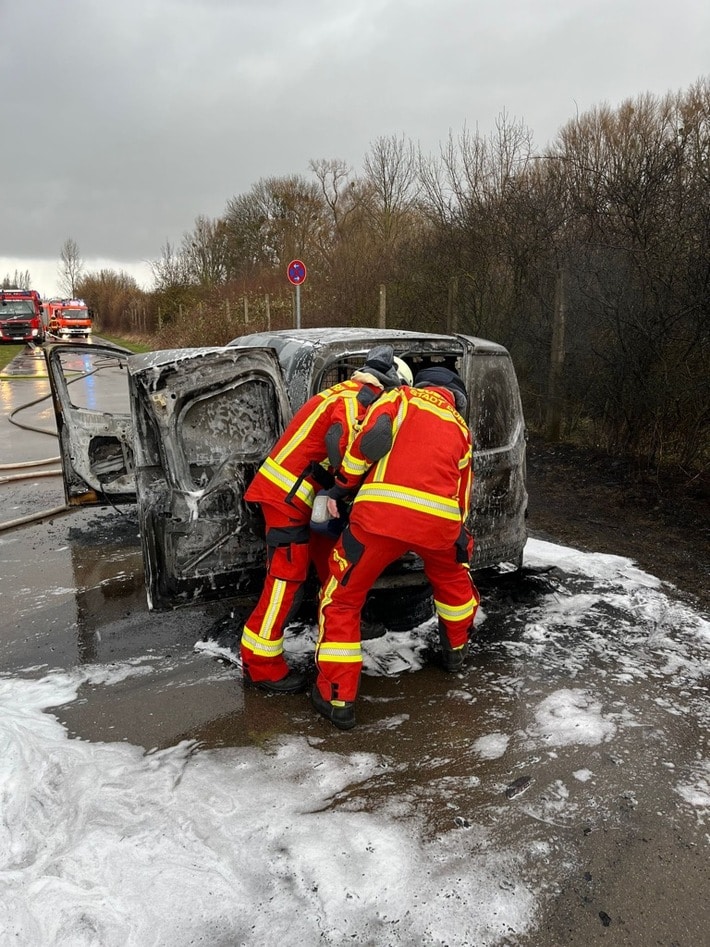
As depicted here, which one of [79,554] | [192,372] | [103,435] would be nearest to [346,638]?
[192,372]

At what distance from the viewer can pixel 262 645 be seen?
2961 mm

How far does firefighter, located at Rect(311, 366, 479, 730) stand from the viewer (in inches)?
104

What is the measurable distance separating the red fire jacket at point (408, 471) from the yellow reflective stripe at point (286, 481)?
21cm

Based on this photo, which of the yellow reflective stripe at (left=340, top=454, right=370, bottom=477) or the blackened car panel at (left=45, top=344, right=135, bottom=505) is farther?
the blackened car panel at (left=45, top=344, right=135, bottom=505)

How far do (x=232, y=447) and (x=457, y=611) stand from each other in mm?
1371

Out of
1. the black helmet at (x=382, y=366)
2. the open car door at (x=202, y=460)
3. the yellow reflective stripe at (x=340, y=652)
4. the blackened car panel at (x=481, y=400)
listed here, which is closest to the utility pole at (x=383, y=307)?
the blackened car panel at (x=481, y=400)

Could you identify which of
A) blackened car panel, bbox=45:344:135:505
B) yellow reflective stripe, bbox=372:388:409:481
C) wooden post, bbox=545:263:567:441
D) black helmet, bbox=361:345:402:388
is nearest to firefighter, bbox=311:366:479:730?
yellow reflective stripe, bbox=372:388:409:481

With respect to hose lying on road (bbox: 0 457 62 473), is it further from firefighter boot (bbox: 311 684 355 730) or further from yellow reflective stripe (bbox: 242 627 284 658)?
firefighter boot (bbox: 311 684 355 730)

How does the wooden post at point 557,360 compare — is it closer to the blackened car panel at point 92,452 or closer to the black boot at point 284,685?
the blackened car panel at point 92,452

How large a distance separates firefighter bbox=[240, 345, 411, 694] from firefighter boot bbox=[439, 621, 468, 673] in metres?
0.73

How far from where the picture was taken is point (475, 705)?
116 inches

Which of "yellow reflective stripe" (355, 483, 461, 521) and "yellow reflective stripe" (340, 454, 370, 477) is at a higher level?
"yellow reflective stripe" (340, 454, 370, 477)

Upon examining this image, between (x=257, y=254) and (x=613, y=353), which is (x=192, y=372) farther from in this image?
(x=257, y=254)

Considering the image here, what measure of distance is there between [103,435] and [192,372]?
8.08 ft
